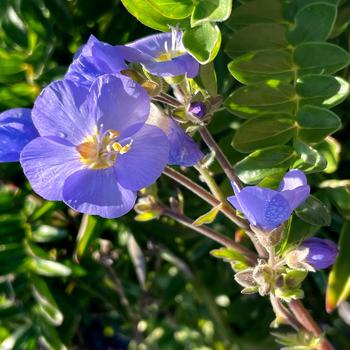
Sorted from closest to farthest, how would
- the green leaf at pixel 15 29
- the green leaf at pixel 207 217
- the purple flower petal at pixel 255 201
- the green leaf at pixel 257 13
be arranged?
the purple flower petal at pixel 255 201 → the green leaf at pixel 207 217 → the green leaf at pixel 257 13 → the green leaf at pixel 15 29

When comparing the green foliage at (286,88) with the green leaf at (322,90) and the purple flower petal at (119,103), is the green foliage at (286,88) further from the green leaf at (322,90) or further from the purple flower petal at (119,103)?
the purple flower petal at (119,103)

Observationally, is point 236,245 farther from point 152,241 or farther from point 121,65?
point 152,241

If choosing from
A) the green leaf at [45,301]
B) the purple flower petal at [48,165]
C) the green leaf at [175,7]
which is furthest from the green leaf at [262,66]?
the green leaf at [45,301]

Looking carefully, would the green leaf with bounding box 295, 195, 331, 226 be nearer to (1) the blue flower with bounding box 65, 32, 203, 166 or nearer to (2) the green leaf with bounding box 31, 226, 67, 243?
(1) the blue flower with bounding box 65, 32, 203, 166

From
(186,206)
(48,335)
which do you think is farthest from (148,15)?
(48,335)

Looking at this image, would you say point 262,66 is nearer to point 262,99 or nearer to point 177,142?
point 262,99

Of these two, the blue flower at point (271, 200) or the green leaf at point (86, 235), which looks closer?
the blue flower at point (271, 200)
